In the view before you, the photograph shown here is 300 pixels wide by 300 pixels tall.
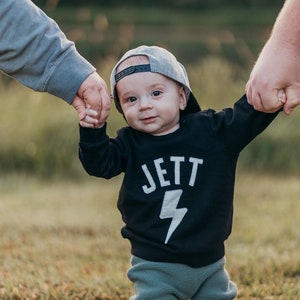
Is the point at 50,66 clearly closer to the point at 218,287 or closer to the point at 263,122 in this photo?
the point at 263,122

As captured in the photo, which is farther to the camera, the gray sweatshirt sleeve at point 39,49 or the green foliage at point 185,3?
the green foliage at point 185,3

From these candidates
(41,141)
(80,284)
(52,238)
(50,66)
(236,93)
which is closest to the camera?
(50,66)

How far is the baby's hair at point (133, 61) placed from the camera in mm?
3119

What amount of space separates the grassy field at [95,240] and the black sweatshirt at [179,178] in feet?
2.61

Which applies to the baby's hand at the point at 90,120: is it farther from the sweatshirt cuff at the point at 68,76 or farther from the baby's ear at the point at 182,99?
the baby's ear at the point at 182,99

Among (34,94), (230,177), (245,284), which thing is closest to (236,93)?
(34,94)

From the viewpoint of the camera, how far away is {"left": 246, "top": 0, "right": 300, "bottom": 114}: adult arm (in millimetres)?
3002

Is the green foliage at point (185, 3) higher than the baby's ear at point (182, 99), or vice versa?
the green foliage at point (185, 3)

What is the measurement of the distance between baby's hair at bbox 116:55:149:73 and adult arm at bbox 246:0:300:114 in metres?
0.37

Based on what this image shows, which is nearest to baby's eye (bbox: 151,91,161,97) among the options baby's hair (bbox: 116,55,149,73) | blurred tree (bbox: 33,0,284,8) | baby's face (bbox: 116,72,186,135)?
baby's face (bbox: 116,72,186,135)

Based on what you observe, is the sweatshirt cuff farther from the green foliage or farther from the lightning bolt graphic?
the green foliage

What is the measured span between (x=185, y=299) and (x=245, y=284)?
3.25 ft

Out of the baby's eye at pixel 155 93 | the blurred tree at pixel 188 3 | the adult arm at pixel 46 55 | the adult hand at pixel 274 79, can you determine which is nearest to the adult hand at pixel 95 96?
the adult arm at pixel 46 55

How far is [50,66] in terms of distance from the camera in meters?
3.08
